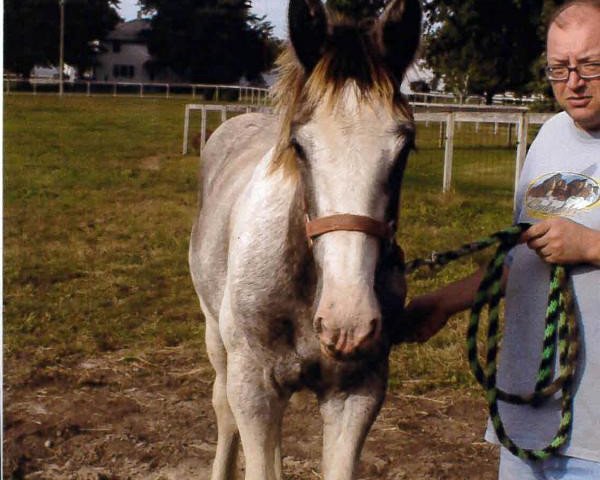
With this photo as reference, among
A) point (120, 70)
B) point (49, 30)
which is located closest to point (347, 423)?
point (120, 70)

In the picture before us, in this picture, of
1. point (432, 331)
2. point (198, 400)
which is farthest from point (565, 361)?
point (198, 400)

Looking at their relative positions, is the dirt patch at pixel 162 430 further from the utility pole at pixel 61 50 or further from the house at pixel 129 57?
the utility pole at pixel 61 50

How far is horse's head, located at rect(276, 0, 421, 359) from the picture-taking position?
59.9 inches

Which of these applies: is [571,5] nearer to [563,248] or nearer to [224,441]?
[563,248]

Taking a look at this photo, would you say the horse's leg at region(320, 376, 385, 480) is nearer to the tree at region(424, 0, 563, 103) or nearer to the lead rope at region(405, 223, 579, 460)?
the lead rope at region(405, 223, 579, 460)

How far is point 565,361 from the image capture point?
159cm

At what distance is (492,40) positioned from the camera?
868cm

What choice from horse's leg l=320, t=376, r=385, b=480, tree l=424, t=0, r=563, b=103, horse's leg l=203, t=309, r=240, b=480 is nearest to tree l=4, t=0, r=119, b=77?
horse's leg l=203, t=309, r=240, b=480

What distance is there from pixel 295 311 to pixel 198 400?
68.4 inches

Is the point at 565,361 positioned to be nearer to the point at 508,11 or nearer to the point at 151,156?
the point at 508,11

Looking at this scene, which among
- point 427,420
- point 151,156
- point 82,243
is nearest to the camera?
point 427,420

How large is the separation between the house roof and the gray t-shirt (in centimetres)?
257

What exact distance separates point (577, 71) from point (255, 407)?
41.7 inches

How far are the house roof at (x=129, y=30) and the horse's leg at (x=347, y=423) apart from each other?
2.40 m
